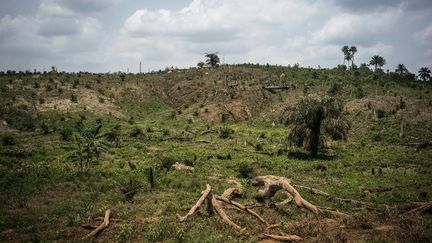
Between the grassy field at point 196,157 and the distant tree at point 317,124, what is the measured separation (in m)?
1.86

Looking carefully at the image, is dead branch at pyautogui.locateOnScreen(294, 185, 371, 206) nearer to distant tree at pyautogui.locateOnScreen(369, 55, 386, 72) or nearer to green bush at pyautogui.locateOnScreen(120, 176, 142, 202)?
green bush at pyautogui.locateOnScreen(120, 176, 142, 202)

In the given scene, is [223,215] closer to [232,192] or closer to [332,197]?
[232,192]

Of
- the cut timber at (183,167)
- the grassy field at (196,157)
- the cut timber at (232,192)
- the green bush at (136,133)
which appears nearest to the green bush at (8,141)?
the grassy field at (196,157)

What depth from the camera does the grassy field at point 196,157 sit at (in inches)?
601

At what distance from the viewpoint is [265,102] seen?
72188mm

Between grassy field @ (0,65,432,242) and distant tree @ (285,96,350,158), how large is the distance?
1.86 m

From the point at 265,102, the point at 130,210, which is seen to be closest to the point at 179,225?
the point at 130,210

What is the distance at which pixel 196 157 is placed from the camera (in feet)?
123

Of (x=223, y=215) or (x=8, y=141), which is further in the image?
(x=8, y=141)

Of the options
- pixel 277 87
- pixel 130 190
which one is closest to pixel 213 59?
pixel 277 87

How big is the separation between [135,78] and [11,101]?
34.1 meters

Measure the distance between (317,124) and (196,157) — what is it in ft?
46.6

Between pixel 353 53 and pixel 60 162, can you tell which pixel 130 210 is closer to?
pixel 60 162

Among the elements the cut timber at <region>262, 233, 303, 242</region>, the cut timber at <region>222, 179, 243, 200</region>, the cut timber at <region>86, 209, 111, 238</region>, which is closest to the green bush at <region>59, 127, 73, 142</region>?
the cut timber at <region>222, 179, 243, 200</region>
